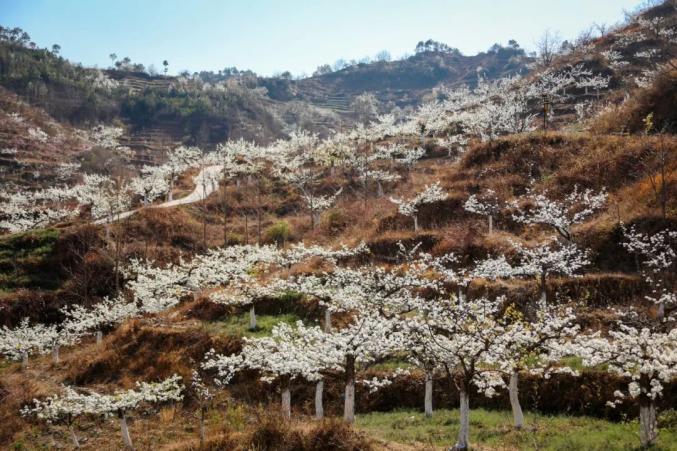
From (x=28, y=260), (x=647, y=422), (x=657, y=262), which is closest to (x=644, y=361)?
(x=647, y=422)

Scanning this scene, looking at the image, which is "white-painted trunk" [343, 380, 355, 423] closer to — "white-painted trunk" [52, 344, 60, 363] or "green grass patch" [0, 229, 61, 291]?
"white-painted trunk" [52, 344, 60, 363]

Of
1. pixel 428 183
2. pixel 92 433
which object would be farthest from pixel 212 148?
pixel 92 433

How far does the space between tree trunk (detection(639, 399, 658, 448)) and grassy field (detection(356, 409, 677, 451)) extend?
0.96ft

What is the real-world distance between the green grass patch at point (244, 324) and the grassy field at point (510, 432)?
1264cm

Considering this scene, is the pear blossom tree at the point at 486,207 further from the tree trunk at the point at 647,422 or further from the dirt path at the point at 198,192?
the dirt path at the point at 198,192

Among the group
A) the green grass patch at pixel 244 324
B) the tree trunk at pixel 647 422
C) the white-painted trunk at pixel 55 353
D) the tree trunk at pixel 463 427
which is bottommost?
the white-painted trunk at pixel 55 353

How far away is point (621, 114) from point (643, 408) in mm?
46407

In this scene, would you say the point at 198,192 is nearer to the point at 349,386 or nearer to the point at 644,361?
the point at 349,386

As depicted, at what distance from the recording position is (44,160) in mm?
109750

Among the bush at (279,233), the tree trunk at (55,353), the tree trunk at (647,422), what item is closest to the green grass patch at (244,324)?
the tree trunk at (55,353)

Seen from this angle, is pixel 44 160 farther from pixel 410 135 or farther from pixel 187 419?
pixel 187 419

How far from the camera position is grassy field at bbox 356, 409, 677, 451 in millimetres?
16688

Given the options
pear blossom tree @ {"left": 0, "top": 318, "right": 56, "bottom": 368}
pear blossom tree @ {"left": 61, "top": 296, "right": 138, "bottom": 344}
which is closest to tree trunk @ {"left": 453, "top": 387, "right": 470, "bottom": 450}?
pear blossom tree @ {"left": 61, "top": 296, "right": 138, "bottom": 344}

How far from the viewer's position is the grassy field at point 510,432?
54.7 feet
